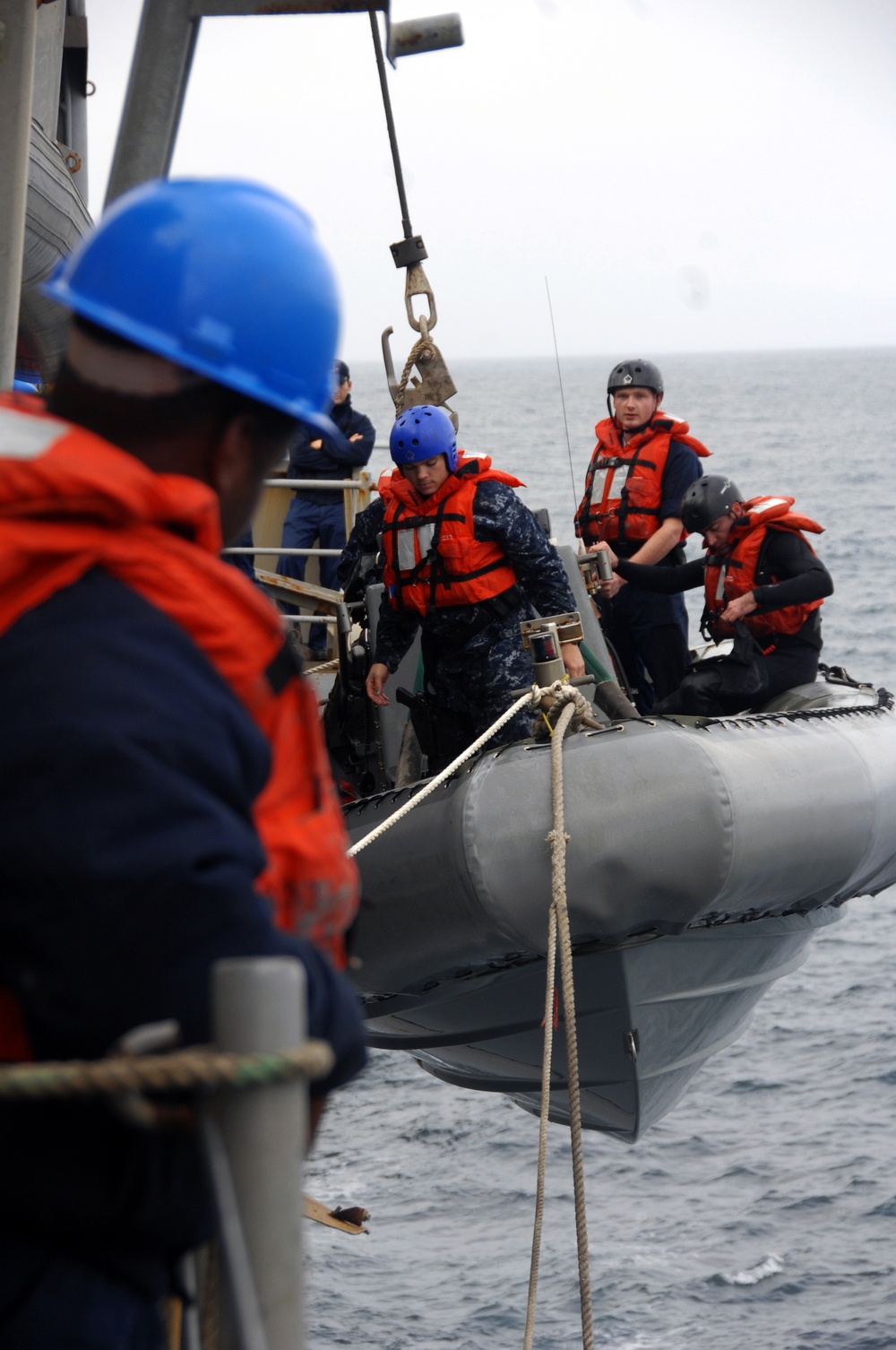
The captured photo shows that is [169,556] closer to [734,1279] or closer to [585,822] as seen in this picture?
[585,822]

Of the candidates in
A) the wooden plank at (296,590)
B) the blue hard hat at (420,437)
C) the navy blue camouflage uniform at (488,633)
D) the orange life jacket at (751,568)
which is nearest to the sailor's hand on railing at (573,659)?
the navy blue camouflage uniform at (488,633)

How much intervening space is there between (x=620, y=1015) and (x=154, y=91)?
2861mm

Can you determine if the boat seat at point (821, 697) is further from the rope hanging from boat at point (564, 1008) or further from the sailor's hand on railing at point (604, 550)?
the rope hanging from boat at point (564, 1008)

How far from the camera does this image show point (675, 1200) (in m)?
8.88

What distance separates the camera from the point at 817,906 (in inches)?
186

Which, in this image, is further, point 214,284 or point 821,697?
point 821,697

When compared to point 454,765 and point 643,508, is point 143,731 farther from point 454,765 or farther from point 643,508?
point 643,508

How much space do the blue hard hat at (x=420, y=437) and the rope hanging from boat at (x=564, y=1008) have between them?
1126 mm

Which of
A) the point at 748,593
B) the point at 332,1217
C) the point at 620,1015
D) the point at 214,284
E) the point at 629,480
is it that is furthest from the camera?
the point at 629,480

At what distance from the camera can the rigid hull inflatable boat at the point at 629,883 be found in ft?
12.8

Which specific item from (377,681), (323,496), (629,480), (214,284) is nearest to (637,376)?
(629,480)

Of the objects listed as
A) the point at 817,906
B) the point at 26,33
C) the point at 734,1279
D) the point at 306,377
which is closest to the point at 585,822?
the point at 817,906

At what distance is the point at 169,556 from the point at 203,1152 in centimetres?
36

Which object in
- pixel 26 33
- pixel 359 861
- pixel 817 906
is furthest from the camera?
pixel 817 906
